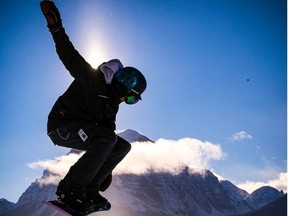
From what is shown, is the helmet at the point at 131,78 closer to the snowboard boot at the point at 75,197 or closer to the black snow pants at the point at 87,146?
the black snow pants at the point at 87,146

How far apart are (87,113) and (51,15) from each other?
5.52 ft

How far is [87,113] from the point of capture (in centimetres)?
518

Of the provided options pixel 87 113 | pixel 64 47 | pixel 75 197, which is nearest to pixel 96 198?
pixel 75 197

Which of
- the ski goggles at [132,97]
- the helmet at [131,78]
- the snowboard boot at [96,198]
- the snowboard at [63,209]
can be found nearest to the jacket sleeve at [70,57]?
the helmet at [131,78]

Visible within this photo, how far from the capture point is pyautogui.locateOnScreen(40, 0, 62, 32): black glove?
493 centimetres

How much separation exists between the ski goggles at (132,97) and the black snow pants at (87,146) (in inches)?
27.1

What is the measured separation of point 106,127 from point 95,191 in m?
1.10

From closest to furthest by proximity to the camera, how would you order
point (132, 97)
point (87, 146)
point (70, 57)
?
point (70, 57), point (87, 146), point (132, 97)

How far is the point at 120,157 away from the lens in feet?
18.7

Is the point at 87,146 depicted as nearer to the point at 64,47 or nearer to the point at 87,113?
the point at 87,113

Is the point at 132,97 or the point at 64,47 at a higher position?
the point at 64,47

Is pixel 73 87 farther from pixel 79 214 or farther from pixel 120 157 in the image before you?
pixel 79 214

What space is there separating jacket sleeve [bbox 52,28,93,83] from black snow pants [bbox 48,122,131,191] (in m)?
0.80

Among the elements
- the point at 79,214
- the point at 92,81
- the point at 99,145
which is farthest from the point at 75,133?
the point at 79,214
